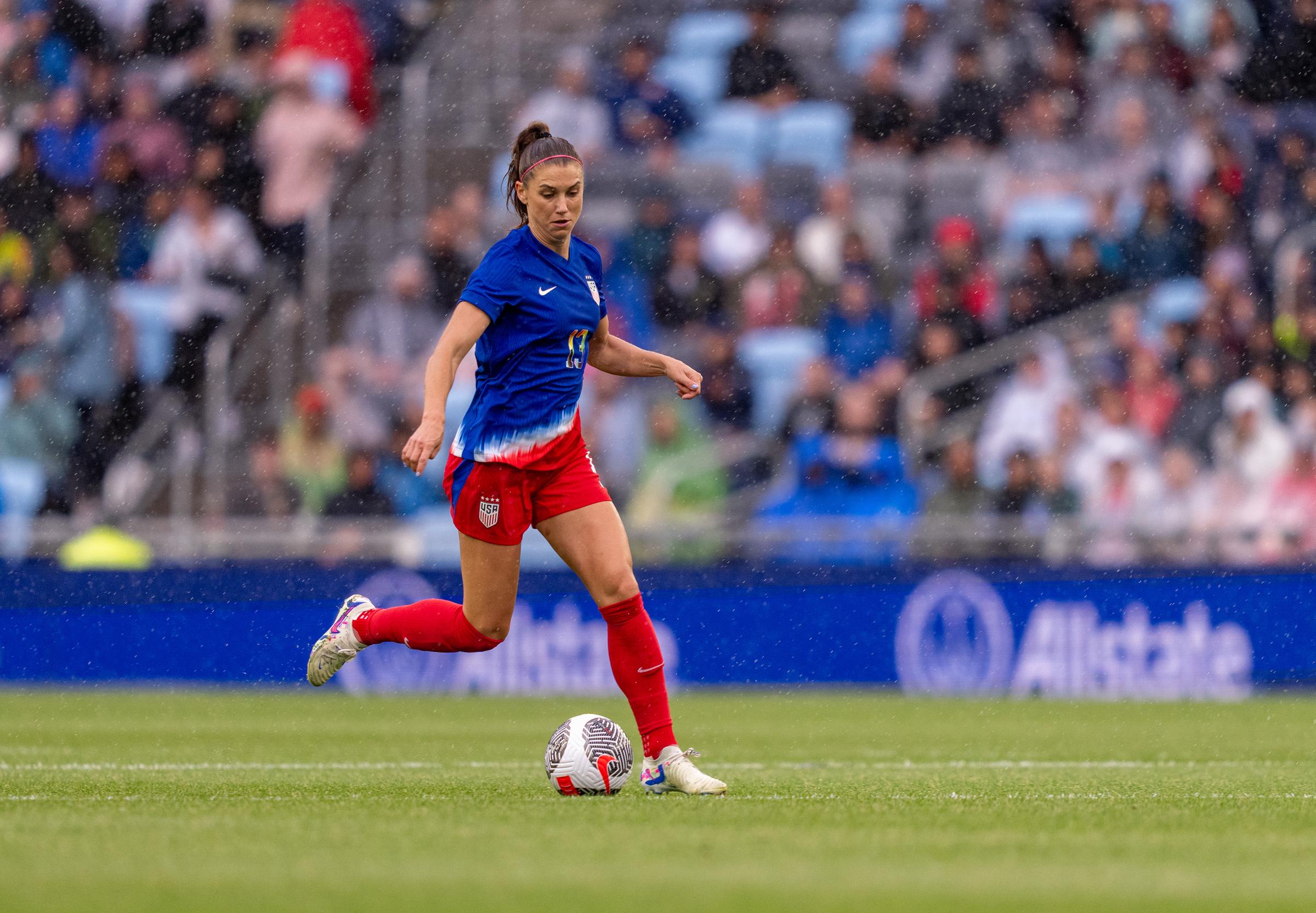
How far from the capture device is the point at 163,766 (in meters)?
8.36

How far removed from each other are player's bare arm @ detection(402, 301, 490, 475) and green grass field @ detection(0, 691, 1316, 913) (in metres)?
1.22

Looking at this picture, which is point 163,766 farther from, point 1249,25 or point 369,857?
point 1249,25

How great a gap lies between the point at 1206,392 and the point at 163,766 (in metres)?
10.1

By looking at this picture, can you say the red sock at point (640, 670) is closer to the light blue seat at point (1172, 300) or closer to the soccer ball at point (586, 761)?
the soccer ball at point (586, 761)

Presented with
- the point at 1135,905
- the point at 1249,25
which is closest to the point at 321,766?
the point at 1135,905

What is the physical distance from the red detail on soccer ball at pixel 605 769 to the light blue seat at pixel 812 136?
12.4 metres

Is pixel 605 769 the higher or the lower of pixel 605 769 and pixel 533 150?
the lower

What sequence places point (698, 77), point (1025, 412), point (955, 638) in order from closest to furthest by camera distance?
point (955, 638) → point (1025, 412) → point (698, 77)

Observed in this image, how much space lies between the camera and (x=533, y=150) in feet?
23.0

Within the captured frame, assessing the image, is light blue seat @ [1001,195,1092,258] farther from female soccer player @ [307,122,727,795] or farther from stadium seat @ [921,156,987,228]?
female soccer player @ [307,122,727,795]

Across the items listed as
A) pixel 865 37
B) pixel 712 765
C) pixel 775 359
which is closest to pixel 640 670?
pixel 712 765

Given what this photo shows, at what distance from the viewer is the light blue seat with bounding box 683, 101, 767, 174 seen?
62.5 ft

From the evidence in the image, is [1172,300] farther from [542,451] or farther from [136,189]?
[542,451]

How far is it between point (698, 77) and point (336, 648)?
43.4 ft
